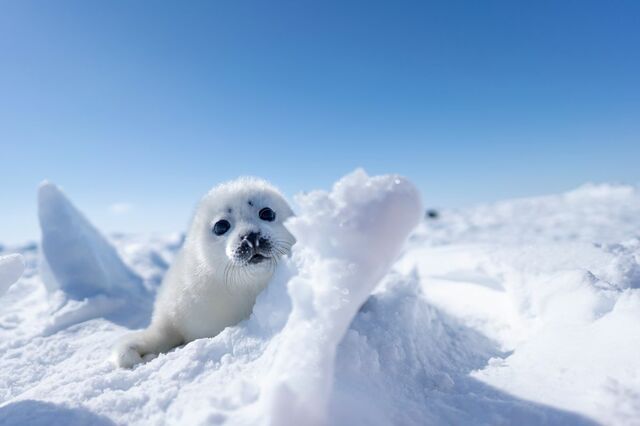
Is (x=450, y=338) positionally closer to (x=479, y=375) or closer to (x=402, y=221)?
(x=479, y=375)

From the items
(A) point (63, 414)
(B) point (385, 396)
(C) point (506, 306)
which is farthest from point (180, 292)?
(C) point (506, 306)

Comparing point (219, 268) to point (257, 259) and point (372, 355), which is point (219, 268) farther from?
point (372, 355)

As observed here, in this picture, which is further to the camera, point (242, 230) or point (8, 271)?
point (242, 230)

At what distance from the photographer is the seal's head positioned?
8.00 ft

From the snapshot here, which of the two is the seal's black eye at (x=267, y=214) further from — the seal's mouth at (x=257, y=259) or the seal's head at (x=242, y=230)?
the seal's mouth at (x=257, y=259)

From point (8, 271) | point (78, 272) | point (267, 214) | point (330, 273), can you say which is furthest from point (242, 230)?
point (78, 272)

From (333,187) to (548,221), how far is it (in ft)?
48.7

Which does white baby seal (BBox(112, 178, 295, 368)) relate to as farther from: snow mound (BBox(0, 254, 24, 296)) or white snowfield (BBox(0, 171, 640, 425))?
snow mound (BBox(0, 254, 24, 296))

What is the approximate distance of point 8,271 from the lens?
75.2 inches

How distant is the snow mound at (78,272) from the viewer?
405 centimetres

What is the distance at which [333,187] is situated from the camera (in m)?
1.49

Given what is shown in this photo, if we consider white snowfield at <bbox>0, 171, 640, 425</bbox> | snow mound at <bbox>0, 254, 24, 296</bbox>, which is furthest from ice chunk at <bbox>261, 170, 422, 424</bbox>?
snow mound at <bbox>0, 254, 24, 296</bbox>

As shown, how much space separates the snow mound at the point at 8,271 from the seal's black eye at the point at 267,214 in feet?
4.42

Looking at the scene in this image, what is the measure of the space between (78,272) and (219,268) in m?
2.84
